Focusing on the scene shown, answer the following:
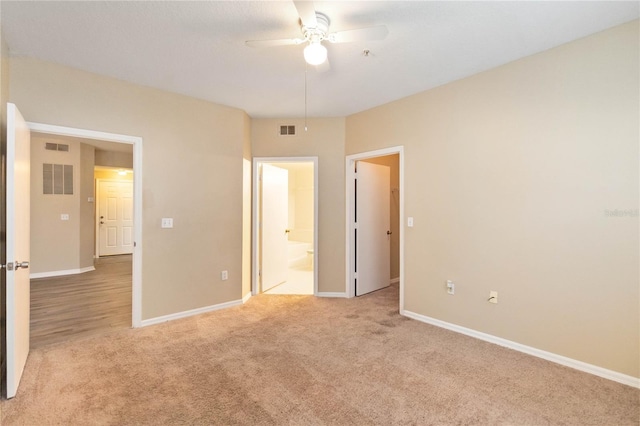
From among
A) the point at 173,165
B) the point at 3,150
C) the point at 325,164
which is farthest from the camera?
the point at 325,164

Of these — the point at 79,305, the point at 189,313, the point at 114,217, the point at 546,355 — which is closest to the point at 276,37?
the point at 189,313

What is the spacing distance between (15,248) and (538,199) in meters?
4.10

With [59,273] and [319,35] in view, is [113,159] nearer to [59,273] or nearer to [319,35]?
[59,273]

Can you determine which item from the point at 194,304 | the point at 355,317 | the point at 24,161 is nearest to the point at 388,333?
the point at 355,317

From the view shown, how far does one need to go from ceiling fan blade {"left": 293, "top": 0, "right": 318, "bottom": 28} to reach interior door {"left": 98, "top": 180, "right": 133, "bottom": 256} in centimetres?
840

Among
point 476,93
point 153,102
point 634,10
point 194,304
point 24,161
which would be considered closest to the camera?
point 634,10

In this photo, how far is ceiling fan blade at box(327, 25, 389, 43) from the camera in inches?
78.1

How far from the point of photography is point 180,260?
147 inches

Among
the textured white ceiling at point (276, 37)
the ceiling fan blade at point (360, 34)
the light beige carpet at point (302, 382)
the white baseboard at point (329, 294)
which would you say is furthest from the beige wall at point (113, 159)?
the ceiling fan blade at point (360, 34)

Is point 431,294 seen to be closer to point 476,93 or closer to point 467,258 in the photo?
point 467,258

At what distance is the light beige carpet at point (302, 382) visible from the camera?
1939 mm

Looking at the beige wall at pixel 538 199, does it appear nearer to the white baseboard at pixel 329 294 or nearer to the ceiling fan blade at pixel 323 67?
the white baseboard at pixel 329 294

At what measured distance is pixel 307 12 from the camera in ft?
6.11

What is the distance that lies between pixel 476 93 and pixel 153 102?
3.52 m
